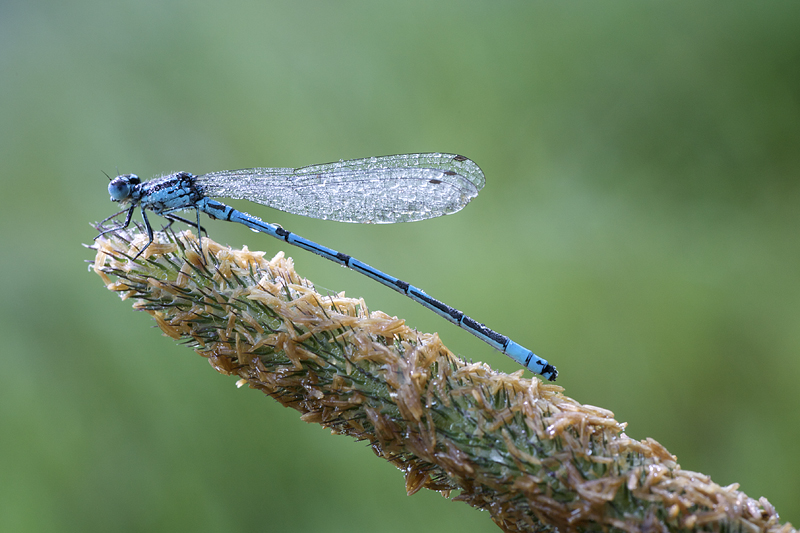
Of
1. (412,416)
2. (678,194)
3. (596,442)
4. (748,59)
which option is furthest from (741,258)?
(412,416)

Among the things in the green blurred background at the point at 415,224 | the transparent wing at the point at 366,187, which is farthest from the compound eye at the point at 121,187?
the green blurred background at the point at 415,224

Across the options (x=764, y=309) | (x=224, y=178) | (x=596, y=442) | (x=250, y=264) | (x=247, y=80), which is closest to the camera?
(x=596, y=442)

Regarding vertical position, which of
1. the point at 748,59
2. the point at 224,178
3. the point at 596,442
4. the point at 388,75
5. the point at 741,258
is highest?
the point at 748,59

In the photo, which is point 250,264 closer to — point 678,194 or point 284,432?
point 284,432

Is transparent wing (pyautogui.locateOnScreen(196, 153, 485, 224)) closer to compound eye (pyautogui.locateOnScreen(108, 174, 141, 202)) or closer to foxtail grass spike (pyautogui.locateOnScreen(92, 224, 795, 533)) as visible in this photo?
compound eye (pyautogui.locateOnScreen(108, 174, 141, 202))

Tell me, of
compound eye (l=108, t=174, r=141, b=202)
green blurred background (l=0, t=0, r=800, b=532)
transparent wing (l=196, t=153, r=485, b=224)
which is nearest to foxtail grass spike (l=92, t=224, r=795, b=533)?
compound eye (l=108, t=174, r=141, b=202)

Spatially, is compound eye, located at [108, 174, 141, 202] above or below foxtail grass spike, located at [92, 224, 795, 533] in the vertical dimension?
above

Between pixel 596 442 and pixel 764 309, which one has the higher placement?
pixel 764 309
